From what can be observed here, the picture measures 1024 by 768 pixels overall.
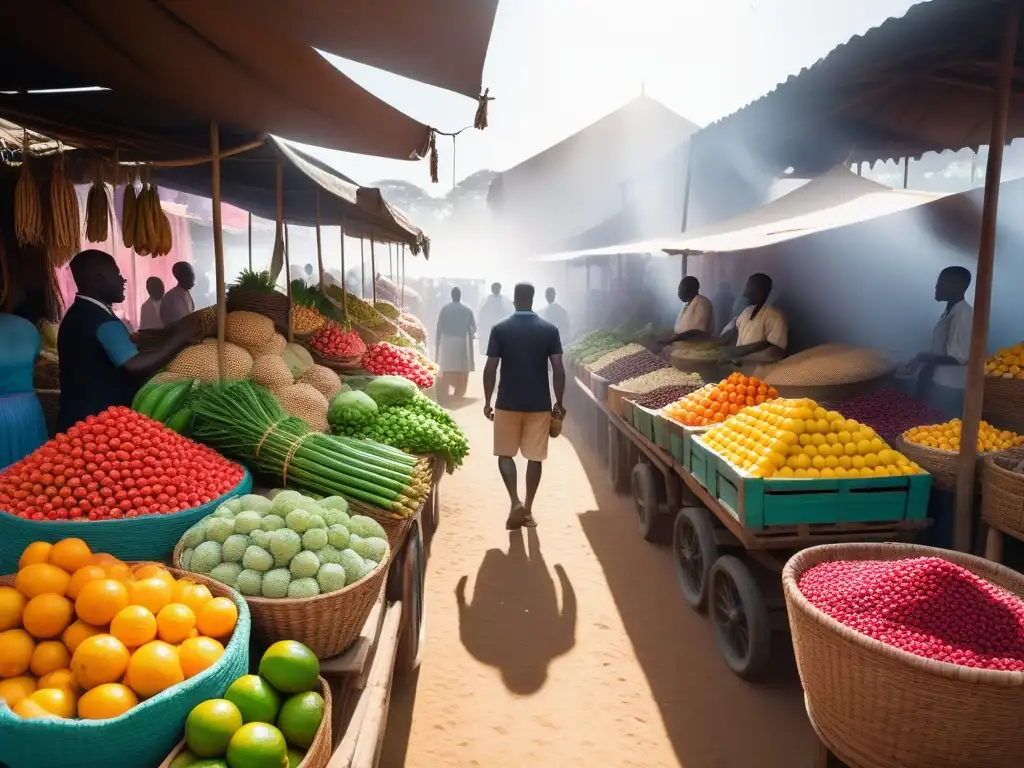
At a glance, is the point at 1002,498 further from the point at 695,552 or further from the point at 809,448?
the point at 695,552

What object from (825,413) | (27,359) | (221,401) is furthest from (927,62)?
(27,359)

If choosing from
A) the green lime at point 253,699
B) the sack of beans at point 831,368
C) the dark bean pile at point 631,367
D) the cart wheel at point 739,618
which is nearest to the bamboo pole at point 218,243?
the green lime at point 253,699

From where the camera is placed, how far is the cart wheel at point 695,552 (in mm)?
4434

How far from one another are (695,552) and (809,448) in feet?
4.63

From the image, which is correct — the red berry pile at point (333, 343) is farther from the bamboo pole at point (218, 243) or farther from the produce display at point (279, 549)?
the produce display at point (279, 549)

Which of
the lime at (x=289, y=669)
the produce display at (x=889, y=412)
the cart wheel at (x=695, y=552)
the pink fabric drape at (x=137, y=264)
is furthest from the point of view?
the pink fabric drape at (x=137, y=264)

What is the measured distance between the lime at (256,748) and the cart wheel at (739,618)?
2.86 metres

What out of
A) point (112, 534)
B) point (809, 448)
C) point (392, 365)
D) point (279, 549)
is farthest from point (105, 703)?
point (392, 365)

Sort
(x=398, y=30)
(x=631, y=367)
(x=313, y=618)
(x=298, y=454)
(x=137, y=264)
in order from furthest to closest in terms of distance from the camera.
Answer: (x=137, y=264)
(x=631, y=367)
(x=298, y=454)
(x=398, y=30)
(x=313, y=618)

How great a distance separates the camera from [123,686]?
1682 mm

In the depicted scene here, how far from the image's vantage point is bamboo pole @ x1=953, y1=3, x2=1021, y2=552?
3.42 metres

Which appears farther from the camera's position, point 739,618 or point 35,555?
point 739,618

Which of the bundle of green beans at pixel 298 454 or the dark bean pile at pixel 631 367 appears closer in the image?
the bundle of green beans at pixel 298 454

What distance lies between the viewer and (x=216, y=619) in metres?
1.93
